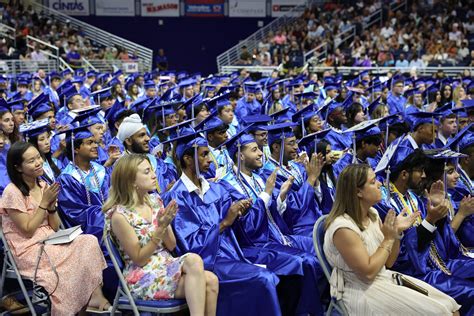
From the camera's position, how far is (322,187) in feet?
21.1

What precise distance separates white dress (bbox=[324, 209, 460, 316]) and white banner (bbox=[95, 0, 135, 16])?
29733 mm

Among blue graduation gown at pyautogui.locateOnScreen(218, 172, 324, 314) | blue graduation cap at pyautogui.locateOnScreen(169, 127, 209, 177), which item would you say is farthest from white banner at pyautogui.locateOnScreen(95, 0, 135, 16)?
blue graduation cap at pyautogui.locateOnScreen(169, 127, 209, 177)

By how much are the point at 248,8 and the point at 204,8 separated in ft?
6.53

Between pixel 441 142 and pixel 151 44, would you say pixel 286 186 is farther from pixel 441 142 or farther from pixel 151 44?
pixel 151 44

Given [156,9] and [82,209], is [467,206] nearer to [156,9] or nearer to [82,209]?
[82,209]

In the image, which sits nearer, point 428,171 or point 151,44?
point 428,171

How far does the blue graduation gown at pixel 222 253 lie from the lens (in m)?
4.79

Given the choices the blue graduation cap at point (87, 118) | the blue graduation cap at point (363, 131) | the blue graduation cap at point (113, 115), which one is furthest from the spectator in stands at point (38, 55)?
the blue graduation cap at point (363, 131)

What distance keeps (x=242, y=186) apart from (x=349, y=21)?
23.8m

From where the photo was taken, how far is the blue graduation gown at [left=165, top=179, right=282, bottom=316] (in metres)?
4.79

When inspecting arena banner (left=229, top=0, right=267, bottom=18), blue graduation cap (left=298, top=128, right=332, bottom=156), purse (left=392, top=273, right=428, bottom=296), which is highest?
arena banner (left=229, top=0, right=267, bottom=18)

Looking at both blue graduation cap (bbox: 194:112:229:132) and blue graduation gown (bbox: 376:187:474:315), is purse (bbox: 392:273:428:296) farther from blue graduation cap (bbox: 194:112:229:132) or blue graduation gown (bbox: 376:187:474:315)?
blue graduation cap (bbox: 194:112:229:132)

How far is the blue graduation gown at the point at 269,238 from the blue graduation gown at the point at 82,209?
993 millimetres

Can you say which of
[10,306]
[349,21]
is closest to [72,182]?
[10,306]
